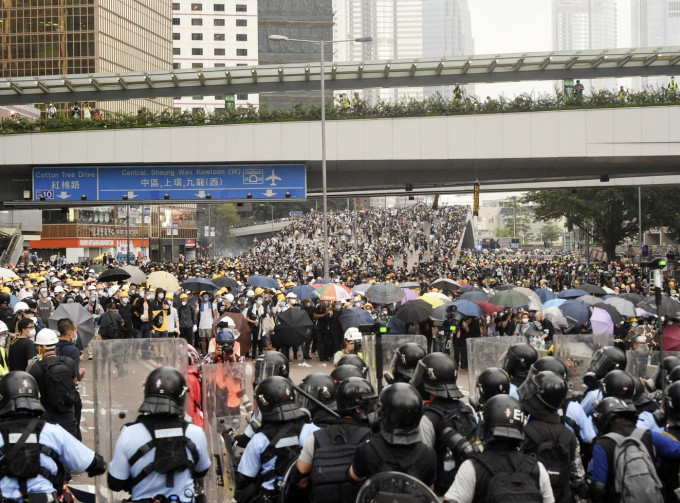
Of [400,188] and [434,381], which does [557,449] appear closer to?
[434,381]

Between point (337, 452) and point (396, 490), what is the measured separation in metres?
1.15

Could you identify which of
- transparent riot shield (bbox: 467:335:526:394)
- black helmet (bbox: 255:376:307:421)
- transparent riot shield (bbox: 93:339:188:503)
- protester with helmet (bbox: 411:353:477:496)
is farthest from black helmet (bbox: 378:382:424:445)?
transparent riot shield (bbox: 467:335:526:394)

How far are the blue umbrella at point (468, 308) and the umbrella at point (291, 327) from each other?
10.1 ft

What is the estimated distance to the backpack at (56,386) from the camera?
26.9 feet

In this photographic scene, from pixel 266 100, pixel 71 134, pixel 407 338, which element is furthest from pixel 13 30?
pixel 407 338

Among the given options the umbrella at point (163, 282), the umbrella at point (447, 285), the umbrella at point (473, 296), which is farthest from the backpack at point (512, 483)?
the umbrella at point (447, 285)

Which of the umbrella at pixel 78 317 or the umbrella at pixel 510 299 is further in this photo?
the umbrella at pixel 510 299

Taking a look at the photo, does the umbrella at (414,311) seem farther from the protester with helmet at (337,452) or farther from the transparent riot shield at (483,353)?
the protester with helmet at (337,452)

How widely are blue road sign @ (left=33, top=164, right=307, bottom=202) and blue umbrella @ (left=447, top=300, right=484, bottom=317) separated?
10435mm

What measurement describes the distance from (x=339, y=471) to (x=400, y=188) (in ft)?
83.6

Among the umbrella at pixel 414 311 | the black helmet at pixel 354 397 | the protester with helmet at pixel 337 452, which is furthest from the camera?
the umbrella at pixel 414 311

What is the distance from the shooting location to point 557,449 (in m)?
5.60

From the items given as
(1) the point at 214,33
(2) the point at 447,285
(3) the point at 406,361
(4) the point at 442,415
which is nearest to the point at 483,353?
(3) the point at 406,361

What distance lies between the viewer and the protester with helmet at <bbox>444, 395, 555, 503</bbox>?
14.8 feet
